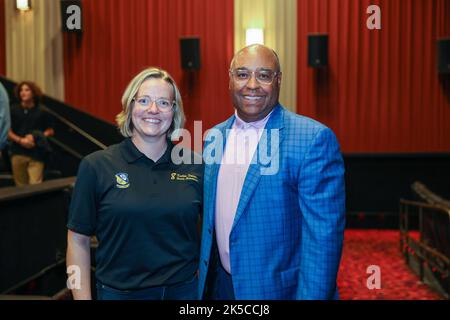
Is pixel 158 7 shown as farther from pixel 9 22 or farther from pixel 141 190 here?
pixel 141 190

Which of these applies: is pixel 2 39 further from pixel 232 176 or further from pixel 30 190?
pixel 232 176

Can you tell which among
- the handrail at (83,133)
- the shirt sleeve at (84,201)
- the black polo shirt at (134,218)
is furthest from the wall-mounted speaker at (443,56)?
the shirt sleeve at (84,201)

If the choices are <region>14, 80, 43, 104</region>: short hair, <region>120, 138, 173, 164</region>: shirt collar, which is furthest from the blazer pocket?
<region>14, 80, 43, 104</region>: short hair

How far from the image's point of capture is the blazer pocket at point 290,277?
59.6 inches

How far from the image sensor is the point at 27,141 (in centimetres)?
400

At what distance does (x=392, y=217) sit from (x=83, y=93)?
4004 millimetres

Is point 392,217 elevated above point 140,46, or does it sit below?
below

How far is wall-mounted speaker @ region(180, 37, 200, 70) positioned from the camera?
371cm

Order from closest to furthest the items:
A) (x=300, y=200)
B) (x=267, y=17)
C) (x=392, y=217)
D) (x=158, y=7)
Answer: (x=300, y=200), (x=267, y=17), (x=158, y=7), (x=392, y=217)

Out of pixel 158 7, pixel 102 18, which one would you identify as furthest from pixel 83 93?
pixel 158 7

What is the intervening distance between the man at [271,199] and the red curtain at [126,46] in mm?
1247

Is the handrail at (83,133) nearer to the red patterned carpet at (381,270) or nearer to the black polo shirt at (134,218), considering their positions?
the black polo shirt at (134,218)

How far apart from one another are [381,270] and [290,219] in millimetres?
3061

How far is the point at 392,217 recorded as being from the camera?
5680 millimetres
